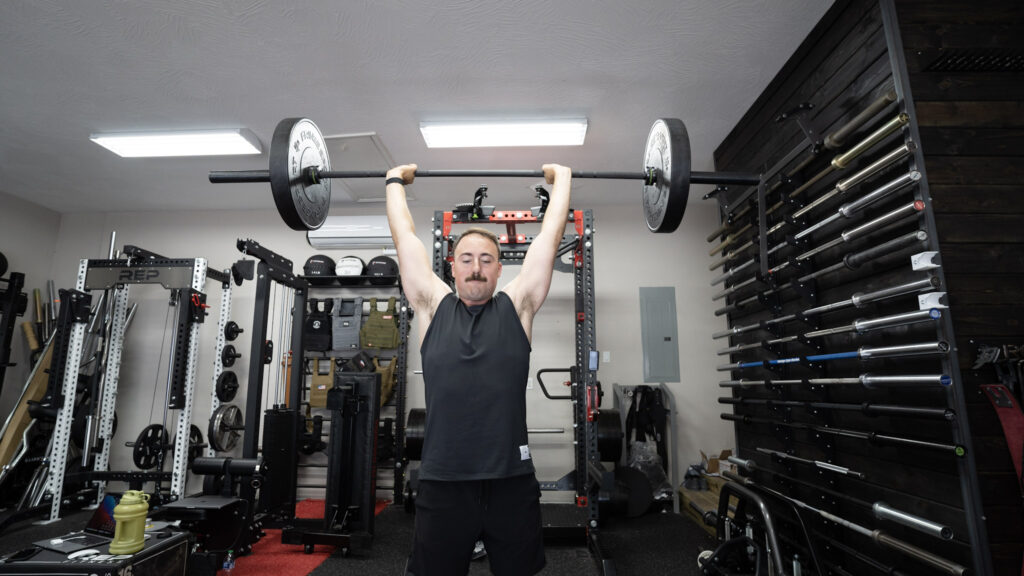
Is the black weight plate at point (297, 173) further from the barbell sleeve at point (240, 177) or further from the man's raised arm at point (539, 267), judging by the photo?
the man's raised arm at point (539, 267)

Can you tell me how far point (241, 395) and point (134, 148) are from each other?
7.51 feet

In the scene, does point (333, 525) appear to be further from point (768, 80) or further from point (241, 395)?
point (768, 80)

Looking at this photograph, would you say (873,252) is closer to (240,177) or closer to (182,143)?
(240,177)

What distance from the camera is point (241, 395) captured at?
179 inches

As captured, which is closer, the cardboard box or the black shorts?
the black shorts

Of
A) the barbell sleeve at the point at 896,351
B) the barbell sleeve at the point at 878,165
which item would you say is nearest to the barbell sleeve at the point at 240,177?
the barbell sleeve at the point at 878,165

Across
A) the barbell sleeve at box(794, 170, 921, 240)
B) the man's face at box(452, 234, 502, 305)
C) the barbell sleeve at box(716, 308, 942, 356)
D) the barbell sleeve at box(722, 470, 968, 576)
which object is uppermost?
the barbell sleeve at box(794, 170, 921, 240)

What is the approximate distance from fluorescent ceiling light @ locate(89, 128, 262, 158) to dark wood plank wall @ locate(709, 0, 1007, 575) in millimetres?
3422

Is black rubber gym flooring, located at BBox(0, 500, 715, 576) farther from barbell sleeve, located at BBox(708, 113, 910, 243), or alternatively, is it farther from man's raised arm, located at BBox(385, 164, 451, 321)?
barbell sleeve, located at BBox(708, 113, 910, 243)

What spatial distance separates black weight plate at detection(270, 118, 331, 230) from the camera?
1.71 metres

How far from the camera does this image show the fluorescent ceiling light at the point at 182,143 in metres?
3.33

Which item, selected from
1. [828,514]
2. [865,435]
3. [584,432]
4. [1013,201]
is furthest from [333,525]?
[1013,201]

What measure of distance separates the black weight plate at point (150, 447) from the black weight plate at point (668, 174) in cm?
417

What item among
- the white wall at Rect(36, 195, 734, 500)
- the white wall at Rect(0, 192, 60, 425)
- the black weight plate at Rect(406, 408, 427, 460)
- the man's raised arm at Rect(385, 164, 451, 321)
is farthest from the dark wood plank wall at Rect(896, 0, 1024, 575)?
the white wall at Rect(0, 192, 60, 425)
